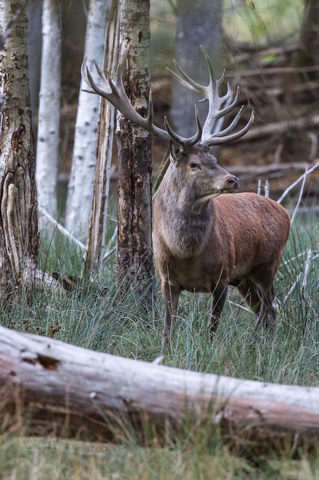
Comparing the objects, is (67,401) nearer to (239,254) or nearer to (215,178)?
(215,178)

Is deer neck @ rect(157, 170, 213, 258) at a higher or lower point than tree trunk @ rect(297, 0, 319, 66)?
lower

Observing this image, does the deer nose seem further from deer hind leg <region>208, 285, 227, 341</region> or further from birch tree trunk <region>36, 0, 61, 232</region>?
birch tree trunk <region>36, 0, 61, 232</region>

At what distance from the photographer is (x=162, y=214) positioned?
4.70 metres

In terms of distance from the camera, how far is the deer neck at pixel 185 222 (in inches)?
178

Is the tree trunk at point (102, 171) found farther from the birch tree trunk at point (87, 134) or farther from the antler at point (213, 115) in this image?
the birch tree trunk at point (87, 134)

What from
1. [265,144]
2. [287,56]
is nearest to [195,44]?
[265,144]

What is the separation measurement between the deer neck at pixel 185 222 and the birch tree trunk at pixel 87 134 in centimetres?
297

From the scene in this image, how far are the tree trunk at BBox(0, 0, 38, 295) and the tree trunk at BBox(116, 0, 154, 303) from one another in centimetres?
75

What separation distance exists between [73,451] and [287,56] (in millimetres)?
14797

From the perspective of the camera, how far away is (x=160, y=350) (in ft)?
12.9

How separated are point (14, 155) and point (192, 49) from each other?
16.0ft

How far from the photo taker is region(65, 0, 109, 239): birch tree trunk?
7605mm

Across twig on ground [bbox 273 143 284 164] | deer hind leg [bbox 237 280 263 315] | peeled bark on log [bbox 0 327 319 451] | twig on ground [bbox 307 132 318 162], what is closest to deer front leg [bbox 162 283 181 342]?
deer hind leg [bbox 237 280 263 315]

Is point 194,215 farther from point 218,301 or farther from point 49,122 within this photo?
point 49,122
